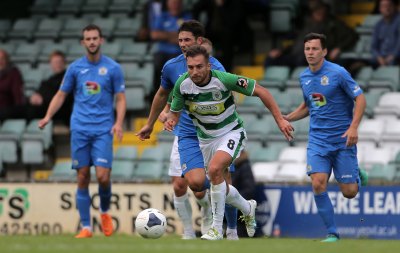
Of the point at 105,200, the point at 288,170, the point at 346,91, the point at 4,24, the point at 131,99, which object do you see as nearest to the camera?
the point at 346,91

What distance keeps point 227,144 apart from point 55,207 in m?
5.10

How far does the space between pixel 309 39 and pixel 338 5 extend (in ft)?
24.0

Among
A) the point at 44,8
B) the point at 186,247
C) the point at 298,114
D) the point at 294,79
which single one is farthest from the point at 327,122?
the point at 44,8

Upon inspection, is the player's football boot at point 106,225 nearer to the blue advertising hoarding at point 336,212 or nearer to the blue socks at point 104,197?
the blue socks at point 104,197

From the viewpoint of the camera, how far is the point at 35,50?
68.7 feet

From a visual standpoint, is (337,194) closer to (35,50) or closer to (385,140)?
(385,140)

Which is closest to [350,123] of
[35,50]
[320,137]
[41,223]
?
[320,137]

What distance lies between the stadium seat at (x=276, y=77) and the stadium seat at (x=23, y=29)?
16.2ft

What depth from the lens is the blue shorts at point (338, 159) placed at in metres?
13.0

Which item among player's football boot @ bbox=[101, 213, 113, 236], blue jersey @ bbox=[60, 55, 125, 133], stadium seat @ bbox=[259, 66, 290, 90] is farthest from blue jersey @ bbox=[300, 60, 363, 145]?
stadium seat @ bbox=[259, 66, 290, 90]

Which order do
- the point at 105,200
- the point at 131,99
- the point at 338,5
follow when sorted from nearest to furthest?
the point at 105,200 < the point at 131,99 < the point at 338,5

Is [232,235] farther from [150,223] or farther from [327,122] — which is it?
[327,122]

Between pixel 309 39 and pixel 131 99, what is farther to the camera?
pixel 131 99

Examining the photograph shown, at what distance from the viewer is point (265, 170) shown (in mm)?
16328
